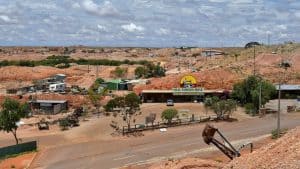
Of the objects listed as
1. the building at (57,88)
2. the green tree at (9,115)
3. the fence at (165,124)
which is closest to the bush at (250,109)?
the fence at (165,124)

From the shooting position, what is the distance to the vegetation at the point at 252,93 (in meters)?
83.1

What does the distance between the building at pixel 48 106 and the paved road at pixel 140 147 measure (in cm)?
3076

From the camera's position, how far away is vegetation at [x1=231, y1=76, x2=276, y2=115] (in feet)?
273

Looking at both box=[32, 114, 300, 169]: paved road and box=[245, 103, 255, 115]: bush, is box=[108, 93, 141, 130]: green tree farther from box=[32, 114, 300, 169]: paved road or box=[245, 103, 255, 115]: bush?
box=[245, 103, 255, 115]: bush

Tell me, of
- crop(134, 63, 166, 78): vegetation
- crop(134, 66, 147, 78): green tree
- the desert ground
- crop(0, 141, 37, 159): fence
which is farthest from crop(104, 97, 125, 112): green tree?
crop(134, 66, 147, 78): green tree

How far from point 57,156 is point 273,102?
49.2m

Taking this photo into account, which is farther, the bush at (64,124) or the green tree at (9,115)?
the bush at (64,124)

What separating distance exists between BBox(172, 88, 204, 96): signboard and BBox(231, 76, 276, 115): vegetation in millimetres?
6773

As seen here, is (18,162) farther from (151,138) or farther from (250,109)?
(250,109)

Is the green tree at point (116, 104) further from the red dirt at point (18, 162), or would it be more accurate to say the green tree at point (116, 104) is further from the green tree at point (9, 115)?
the red dirt at point (18, 162)

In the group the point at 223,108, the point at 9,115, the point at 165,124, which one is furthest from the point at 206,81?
the point at 9,115

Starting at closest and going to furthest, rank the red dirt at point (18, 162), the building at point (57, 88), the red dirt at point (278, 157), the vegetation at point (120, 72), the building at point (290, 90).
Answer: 1. the red dirt at point (278, 157)
2. the red dirt at point (18, 162)
3. the building at point (290, 90)
4. the building at point (57, 88)
5. the vegetation at point (120, 72)

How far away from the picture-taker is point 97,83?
120500 mm

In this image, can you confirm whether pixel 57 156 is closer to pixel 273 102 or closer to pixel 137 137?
pixel 137 137
